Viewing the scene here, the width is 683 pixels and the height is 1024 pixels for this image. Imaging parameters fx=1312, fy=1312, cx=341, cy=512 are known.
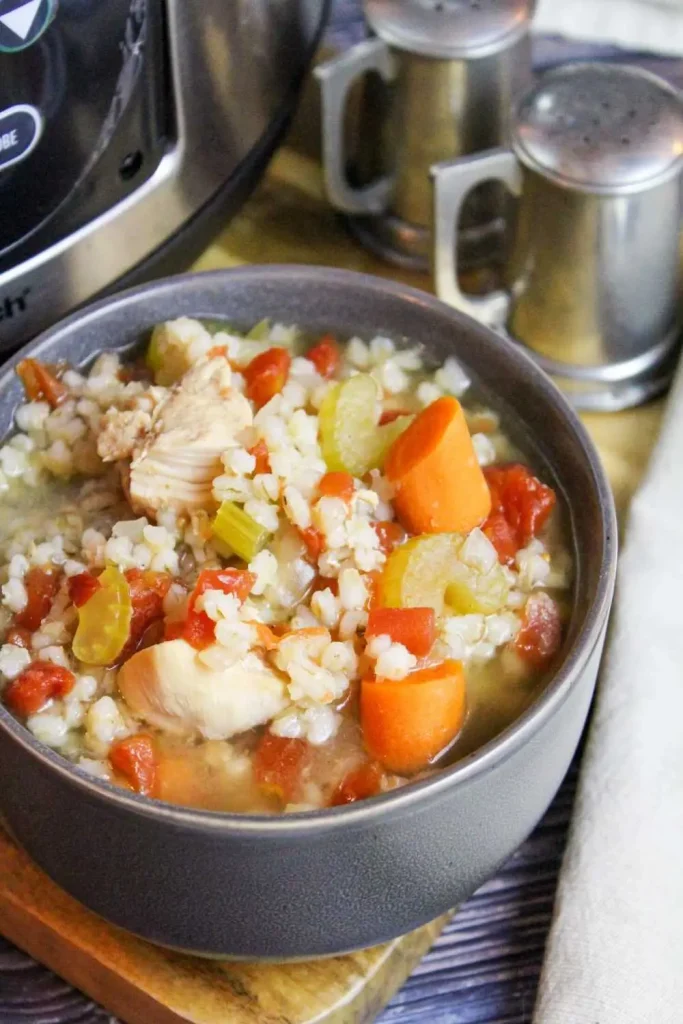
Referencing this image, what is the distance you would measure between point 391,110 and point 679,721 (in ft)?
2.55

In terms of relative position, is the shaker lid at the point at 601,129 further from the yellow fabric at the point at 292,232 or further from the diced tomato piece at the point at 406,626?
the diced tomato piece at the point at 406,626

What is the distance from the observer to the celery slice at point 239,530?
102 cm

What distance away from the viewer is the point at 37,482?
1.16m

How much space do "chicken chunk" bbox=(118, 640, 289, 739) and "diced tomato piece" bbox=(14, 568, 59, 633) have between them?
0.32ft

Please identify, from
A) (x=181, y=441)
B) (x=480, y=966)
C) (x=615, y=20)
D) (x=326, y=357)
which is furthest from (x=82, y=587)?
(x=615, y=20)

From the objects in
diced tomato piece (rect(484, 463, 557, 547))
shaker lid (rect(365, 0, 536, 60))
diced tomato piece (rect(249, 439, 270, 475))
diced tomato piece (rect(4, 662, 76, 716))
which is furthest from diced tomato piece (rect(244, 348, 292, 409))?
shaker lid (rect(365, 0, 536, 60))

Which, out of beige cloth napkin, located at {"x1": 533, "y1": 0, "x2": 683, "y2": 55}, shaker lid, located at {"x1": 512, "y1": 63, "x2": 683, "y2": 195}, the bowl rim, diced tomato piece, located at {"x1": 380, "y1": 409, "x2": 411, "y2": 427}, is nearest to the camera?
the bowl rim

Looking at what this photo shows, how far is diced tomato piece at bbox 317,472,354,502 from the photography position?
1.04 metres

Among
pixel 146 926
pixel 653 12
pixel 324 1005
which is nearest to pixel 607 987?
pixel 324 1005

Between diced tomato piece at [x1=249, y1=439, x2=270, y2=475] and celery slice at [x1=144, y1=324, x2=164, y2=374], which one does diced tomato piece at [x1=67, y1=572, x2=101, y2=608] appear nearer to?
diced tomato piece at [x1=249, y1=439, x2=270, y2=475]

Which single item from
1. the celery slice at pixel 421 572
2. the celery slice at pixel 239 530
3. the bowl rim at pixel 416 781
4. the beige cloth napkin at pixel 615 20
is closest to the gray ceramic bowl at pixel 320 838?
the bowl rim at pixel 416 781

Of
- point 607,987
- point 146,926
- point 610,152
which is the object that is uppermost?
point 610,152

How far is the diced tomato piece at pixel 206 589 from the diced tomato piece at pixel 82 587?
0.27 feet

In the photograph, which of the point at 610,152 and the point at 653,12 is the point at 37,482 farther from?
the point at 653,12
